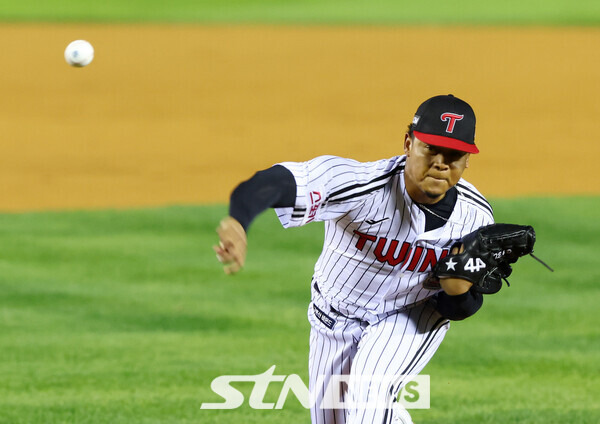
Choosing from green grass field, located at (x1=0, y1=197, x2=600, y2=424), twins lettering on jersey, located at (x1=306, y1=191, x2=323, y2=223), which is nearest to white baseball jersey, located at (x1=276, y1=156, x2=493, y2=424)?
twins lettering on jersey, located at (x1=306, y1=191, x2=323, y2=223)

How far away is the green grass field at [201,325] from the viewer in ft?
21.6

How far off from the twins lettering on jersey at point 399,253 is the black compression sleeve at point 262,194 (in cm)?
60

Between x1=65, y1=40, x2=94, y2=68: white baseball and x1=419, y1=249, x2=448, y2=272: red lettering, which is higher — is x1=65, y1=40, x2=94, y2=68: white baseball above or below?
above

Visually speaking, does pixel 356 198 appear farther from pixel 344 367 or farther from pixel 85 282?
pixel 85 282

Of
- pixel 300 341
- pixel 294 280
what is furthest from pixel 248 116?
pixel 300 341

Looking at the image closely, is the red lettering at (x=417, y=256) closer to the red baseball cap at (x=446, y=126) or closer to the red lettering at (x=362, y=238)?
the red lettering at (x=362, y=238)

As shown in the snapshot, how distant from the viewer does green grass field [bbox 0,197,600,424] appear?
259 inches

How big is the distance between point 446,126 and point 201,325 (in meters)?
4.49

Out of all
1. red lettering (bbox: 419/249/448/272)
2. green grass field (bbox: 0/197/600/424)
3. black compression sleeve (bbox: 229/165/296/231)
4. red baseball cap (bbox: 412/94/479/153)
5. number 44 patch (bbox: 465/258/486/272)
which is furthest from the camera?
green grass field (bbox: 0/197/600/424)

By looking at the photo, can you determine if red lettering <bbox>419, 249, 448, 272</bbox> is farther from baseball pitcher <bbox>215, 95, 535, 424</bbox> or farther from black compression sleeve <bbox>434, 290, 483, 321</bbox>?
black compression sleeve <bbox>434, 290, 483, 321</bbox>

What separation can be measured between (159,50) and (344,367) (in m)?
15.8

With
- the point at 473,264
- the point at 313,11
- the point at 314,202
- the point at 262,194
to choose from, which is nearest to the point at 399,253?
the point at 473,264

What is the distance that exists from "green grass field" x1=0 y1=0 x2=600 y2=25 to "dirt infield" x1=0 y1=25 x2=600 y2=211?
1.06 m

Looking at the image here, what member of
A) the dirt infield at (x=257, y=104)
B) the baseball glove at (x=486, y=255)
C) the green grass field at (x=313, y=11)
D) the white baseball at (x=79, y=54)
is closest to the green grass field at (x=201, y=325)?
the dirt infield at (x=257, y=104)
